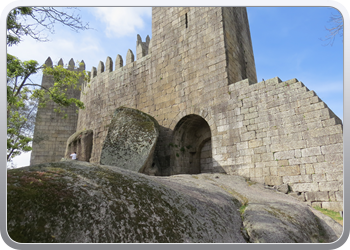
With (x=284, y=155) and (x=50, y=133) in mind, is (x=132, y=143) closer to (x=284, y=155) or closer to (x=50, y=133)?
(x=284, y=155)

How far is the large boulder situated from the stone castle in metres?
1.22

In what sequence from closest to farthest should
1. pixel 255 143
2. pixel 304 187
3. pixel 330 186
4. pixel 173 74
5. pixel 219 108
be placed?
pixel 330 186
pixel 304 187
pixel 255 143
pixel 219 108
pixel 173 74

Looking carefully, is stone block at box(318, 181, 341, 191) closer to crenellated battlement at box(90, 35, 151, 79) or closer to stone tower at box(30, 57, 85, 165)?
crenellated battlement at box(90, 35, 151, 79)

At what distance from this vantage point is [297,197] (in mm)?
6852

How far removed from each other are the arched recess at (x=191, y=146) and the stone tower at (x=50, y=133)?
11020mm

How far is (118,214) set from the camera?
2537mm

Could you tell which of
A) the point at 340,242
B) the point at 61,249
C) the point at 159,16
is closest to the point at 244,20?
the point at 159,16

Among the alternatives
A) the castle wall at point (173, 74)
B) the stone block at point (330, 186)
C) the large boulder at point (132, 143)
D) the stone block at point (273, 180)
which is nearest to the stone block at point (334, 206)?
the stone block at point (330, 186)

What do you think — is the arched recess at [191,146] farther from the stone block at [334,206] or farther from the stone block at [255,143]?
the stone block at [334,206]

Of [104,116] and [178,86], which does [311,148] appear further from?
[104,116]

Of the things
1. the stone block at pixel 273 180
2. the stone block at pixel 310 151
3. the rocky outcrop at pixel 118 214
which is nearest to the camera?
the rocky outcrop at pixel 118 214

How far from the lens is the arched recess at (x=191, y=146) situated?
34.3 feet

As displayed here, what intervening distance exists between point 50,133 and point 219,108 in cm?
1427

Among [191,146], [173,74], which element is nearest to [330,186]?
[191,146]
